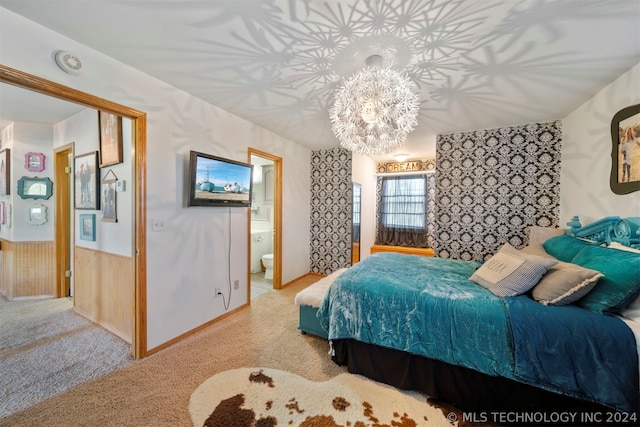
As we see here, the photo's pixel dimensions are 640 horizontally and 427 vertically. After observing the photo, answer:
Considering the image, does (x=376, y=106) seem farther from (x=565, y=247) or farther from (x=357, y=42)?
(x=565, y=247)

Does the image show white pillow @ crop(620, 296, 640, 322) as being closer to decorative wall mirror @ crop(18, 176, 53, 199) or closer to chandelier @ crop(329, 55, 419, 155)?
chandelier @ crop(329, 55, 419, 155)

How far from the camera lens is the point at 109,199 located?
253cm

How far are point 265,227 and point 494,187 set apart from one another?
4198mm

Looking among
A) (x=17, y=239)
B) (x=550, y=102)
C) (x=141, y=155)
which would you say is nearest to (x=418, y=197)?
(x=550, y=102)

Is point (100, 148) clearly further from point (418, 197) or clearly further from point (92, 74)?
point (418, 197)

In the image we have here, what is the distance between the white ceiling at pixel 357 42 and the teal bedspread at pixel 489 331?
5.83 feet

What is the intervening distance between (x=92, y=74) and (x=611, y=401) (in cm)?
391

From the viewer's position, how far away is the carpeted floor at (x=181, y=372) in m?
1.52

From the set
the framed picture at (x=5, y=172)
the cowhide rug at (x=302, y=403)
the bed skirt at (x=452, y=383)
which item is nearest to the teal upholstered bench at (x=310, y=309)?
the bed skirt at (x=452, y=383)

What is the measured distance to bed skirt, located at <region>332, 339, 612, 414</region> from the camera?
4.76 ft

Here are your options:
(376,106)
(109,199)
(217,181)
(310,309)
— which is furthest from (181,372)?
(376,106)

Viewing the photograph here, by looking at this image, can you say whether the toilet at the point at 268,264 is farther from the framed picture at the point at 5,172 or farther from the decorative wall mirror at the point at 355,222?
the framed picture at the point at 5,172

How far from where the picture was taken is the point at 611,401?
1.28 meters

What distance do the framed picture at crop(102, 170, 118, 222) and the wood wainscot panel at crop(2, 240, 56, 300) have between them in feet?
6.04
